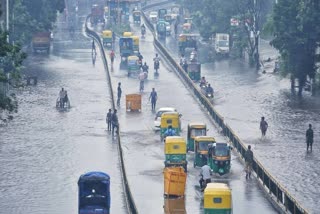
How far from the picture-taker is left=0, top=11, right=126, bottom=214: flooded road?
44.8m

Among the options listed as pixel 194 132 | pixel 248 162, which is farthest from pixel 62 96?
pixel 248 162

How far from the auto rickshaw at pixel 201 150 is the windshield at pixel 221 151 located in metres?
1.38

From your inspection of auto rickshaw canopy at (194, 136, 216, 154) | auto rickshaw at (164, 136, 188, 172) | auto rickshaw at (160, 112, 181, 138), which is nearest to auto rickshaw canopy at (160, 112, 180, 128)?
auto rickshaw at (160, 112, 181, 138)

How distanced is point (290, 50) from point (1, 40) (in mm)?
38810

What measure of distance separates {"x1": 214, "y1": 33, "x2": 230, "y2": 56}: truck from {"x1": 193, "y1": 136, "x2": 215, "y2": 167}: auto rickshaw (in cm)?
4600

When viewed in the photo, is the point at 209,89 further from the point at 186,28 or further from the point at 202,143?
the point at 186,28

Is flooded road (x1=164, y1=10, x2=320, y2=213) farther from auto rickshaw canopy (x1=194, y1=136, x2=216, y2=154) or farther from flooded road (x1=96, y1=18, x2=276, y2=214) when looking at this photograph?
auto rickshaw canopy (x1=194, y1=136, x2=216, y2=154)

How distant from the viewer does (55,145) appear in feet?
185

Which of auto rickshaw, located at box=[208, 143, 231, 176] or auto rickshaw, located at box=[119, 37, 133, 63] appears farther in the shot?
auto rickshaw, located at box=[119, 37, 133, 63]

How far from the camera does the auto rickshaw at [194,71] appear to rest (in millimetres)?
79438

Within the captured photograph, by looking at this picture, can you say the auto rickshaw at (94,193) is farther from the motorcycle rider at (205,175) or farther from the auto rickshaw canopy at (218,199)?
the motorcycle rider at (205,175)

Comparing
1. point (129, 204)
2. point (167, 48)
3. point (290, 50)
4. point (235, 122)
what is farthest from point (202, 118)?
point (167, 48)

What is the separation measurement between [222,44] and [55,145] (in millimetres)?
41673

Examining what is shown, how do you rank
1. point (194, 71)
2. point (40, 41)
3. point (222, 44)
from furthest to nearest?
1. point (40, 41)
2. point (222, 44)
3. point (194, 71)
